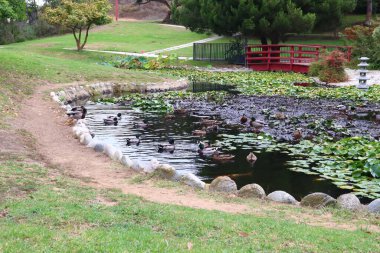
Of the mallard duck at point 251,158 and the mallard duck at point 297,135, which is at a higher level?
the mallard duck at point 297,135

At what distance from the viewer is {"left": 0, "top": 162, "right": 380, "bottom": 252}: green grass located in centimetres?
584

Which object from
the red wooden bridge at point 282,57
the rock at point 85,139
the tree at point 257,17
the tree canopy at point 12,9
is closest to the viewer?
the rock at point 85,139

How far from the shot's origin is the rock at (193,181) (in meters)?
9.78

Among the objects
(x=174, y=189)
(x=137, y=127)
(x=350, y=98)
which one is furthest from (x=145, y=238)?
(x=350, y=98)

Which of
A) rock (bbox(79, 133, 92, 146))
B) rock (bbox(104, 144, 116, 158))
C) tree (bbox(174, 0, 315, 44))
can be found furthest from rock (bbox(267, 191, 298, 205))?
tree (bbox(174, 0, 315, 44))

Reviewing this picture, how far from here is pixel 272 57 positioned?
1383 inches

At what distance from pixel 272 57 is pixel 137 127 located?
2024 centimetres

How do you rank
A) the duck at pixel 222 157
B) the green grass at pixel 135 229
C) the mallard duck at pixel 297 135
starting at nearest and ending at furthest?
the green grass at pixel 135 229 → the duck at pixel 222 157 → the mallard duck at pixel 297 135

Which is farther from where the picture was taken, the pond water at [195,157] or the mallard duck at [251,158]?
the mallard duck at [251,158]

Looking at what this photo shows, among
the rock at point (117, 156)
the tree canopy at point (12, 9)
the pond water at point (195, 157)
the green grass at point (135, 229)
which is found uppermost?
the tree canopy at point (12, 9)

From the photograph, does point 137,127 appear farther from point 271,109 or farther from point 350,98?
point 350,98

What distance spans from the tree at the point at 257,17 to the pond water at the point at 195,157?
60.6 feet

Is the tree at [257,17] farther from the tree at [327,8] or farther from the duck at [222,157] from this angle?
the duck at [222,157]

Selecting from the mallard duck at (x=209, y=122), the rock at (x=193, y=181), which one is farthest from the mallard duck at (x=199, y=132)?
the rock at (x=193, y=181)
